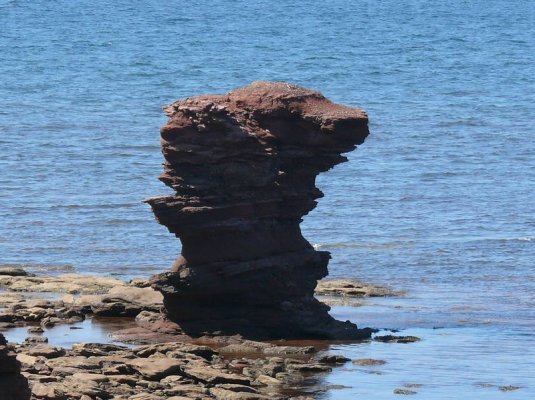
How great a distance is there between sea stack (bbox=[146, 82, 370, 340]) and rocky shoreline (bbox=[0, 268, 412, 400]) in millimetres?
724

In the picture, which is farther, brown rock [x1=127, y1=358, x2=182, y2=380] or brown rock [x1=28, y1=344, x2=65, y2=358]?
brown rock [x1=28, y1=344, x2=65, y2=358]

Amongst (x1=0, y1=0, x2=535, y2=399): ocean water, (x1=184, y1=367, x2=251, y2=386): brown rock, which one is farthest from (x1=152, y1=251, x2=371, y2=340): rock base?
(x1=184, y1=367, x2=251, y2=386): brown rock

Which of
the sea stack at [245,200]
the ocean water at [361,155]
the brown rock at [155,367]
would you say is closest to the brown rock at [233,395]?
the brown rock at [155,367]

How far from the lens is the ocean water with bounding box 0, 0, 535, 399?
90.8 feet

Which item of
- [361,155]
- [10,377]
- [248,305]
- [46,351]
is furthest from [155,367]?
[361,155]

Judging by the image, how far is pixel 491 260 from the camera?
34.8m

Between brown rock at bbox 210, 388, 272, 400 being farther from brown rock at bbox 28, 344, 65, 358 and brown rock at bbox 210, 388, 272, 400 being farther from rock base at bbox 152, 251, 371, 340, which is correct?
rock base at bbox 152, 251, 371, 340

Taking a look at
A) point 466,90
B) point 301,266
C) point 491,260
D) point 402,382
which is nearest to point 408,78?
point 466,90

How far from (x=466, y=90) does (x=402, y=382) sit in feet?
178

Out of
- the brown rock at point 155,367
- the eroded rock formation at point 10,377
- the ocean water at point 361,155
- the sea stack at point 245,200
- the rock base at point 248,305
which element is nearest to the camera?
the eroded rock formation at point 10,377

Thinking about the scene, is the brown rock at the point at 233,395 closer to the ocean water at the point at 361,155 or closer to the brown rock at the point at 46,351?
the ocean water at the point at 361,155

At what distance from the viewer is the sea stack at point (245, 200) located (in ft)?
82.4

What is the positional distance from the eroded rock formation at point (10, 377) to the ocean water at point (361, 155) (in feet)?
22.6

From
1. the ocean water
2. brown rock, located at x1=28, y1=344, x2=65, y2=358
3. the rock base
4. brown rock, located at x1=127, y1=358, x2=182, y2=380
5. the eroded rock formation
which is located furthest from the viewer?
the ocean water
